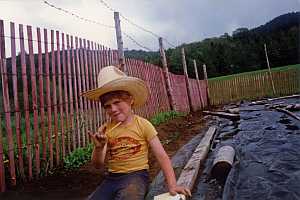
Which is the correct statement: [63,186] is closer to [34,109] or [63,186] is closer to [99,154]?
[34,109]

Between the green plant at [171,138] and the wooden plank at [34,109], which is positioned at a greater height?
the wooden plank at [34,109]

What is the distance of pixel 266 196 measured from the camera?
4219 mm

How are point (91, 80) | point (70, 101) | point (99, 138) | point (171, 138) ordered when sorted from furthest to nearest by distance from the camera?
1. point (171, 138)
2. point (91, 80)
3. point (70, 101)
4. point (99, 138)

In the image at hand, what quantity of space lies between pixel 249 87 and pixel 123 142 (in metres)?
26.2

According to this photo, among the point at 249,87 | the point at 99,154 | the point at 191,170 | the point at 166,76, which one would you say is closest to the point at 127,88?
the point at 99,154

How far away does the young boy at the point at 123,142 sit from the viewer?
299 cm

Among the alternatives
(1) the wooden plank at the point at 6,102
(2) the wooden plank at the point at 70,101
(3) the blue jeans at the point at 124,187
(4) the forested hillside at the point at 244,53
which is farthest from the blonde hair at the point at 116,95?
(4) the forested hillside at the point at 244,53

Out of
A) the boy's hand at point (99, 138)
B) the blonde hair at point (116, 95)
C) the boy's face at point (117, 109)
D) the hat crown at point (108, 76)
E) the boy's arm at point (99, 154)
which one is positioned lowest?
the boy's arm at point (99, 154)

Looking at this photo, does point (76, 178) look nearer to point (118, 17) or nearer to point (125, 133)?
point (125, 133)

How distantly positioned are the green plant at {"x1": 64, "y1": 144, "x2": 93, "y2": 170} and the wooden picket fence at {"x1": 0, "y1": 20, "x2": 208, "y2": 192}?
3.7 inches

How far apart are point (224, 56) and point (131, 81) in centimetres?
5262

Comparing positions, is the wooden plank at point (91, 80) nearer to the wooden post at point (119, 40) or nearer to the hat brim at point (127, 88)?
the wooden post at point (119, 40)

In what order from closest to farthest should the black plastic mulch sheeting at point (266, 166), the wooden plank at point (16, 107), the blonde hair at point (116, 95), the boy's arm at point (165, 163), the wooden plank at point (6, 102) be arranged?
the boy's arm at point (165, 163) < the blonde hair at point (116, 95) < the black plastic mulch sheeting at point (266, 166) < the wooden plank at point (6, 102) < the wooden plank at point (16, 107)

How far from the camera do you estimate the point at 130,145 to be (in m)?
3.06
